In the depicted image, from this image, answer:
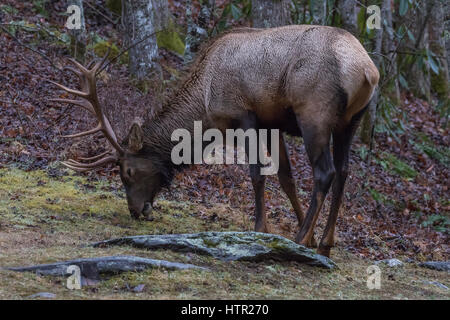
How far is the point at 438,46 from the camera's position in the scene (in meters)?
19.3

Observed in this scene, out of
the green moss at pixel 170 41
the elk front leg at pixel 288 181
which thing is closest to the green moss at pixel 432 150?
the green moss at pixel 170 41

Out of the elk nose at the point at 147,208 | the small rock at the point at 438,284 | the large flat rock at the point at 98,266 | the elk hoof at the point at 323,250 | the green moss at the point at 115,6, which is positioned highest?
the green moss at the point at 115,6

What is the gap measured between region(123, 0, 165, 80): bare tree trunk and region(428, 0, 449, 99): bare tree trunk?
399 inches

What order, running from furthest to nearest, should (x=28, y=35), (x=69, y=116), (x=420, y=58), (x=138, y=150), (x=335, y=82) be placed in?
1. (x=28, y=35)
2. (x=420, y=58)
3. (x=69, y=116)
4. (x=138, y=150)
5. (x=335, y=82)

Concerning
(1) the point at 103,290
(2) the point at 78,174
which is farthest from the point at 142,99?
(1) the point at 103,290

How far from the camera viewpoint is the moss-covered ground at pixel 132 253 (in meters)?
4.96

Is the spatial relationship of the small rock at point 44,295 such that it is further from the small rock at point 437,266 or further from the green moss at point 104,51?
the green moss at point 104,51

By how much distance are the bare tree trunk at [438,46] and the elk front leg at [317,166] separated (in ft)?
43.9

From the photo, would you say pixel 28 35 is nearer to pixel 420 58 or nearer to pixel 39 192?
pixel 39 192

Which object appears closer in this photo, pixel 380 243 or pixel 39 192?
pixel 39 192

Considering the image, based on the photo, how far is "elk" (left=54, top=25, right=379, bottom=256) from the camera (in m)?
6.86

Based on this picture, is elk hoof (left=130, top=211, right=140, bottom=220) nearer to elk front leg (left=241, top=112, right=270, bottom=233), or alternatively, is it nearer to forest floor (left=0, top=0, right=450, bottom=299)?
forest floor (left=0, top=0, right=450, bottom=299)

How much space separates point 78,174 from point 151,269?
442cm

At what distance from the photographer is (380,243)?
9008 millimetres
